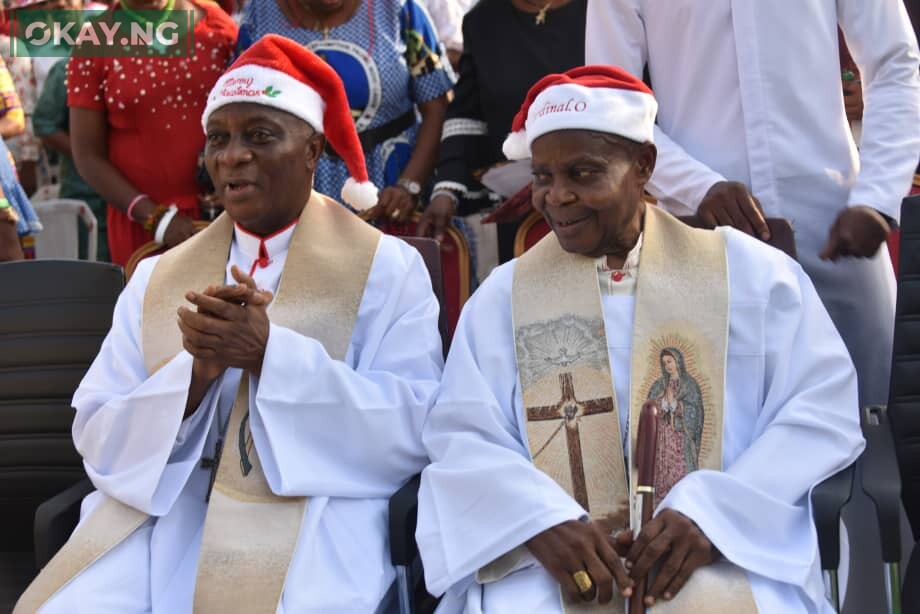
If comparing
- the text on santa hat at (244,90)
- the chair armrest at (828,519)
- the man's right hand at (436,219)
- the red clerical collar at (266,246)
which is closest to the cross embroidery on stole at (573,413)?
the chair armrest at (828,519)

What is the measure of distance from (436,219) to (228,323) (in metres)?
1.97

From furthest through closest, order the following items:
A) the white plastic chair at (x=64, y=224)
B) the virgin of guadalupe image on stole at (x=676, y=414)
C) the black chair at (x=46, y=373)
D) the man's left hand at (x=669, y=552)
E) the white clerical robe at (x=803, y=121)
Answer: the white plastic chair at (x=64, y=224)
the black chair at (x=46, y=373)
the white clerical robe at (x=803, y=121)
the virgin of guadalupe image on stole at (x=676, y=414)
the man's left hand at (x=669, y=552)

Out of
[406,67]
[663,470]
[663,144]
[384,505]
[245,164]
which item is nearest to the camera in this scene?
[663,470]

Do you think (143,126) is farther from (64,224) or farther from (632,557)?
(632,557)

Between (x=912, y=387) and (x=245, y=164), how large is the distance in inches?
85.5

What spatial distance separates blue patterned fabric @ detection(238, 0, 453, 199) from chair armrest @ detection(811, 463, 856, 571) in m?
2.95

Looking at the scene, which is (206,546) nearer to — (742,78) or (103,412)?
(103,412)

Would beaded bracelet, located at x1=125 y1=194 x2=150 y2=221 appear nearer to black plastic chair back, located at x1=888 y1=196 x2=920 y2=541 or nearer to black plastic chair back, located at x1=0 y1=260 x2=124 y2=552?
black plastic chair back, located at x1=0 y1=260 x2=124 y2=552

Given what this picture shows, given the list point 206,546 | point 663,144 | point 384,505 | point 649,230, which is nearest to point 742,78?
point 663,144

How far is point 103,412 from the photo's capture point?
13.4 ft

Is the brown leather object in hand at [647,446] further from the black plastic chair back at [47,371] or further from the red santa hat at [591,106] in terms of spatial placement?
the black plastic chair back at [47,371]

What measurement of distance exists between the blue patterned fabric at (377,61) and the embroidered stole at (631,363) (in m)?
1.92

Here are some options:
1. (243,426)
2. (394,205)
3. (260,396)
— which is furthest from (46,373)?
(394,205)

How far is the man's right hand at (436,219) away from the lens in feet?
18.5
